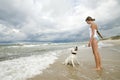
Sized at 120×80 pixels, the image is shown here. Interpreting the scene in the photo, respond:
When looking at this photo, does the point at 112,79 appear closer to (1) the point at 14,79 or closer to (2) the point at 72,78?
(2) the point at 72,78

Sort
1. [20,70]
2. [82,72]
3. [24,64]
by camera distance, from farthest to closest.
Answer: [24,64] → [20,70] → [82,72]

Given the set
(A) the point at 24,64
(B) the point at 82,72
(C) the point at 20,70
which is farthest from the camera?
(A) the point at 24,64

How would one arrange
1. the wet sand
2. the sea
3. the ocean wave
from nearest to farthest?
the wet sand, the ocean wave, the sea

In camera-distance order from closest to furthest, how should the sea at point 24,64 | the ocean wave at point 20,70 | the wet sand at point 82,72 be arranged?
the wet sand at point 82,72, the ocean wave at point 20,70, the sea at point 24,64

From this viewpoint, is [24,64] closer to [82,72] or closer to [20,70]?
[20,70]

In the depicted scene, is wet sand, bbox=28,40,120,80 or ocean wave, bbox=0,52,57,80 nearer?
wet sand, bbox=28,40,120,80

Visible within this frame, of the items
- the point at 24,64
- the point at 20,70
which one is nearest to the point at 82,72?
the point at 20,70

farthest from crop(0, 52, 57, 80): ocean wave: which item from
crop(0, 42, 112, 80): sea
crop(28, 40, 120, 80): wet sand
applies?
crop(28, 40, 120, 80): wet sand

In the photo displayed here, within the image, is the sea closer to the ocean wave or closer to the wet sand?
the ocean wave

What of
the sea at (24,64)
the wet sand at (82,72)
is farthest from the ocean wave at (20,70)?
the wet sand at (82,72)

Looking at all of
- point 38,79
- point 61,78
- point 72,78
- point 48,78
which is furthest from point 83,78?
point 38,79

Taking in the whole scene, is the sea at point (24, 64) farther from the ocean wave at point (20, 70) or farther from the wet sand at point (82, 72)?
the wet sand at point (82, 72)

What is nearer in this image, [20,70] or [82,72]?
[82,72]

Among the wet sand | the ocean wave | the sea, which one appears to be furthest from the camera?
the sea
